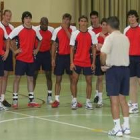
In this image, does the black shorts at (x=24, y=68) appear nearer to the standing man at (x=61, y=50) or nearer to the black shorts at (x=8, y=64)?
the black shorts at (x=8, y=64)

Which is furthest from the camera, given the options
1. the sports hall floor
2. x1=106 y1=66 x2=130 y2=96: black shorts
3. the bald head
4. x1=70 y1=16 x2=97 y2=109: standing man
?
the bald head

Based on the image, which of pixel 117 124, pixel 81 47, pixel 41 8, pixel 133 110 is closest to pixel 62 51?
pixel 81 47

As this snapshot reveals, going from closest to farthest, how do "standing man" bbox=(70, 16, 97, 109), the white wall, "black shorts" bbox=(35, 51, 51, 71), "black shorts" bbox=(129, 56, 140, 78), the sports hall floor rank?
the sports hall floor
"black shorts" bbox=(129, 56, 140, 78)
"standing man" bbox=(70, 16, 97, 109)
"black shorts" bbox=(35, 51, 51, 71)
the white wall

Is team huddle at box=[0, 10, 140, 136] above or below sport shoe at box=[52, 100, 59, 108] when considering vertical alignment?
above

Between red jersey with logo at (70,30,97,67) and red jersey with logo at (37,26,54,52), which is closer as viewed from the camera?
red jersey with logo at (70,30,97,67)

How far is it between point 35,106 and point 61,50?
55.6 inches

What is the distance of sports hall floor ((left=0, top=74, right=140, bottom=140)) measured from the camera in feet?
24.3

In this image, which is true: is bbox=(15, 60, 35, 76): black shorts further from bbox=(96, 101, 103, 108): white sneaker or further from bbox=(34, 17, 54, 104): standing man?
bbox=(96, 101, 103, 108): white sneaker

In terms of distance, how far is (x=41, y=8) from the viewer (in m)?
18.2

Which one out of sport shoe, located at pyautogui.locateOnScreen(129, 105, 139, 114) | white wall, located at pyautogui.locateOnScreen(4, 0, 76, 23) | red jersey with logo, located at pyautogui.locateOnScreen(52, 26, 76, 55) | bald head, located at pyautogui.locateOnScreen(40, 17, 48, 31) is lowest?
sport shoe, located at pyautogui.locateOnScreen(129, 105, 139, 114)

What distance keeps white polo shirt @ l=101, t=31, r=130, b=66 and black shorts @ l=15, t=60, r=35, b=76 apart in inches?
130

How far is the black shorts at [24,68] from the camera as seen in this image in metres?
9.99

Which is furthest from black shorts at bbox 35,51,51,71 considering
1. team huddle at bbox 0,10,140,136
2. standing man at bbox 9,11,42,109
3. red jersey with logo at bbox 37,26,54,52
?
standing man at bbox 9,11,42,109

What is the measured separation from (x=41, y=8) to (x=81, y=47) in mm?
8706
